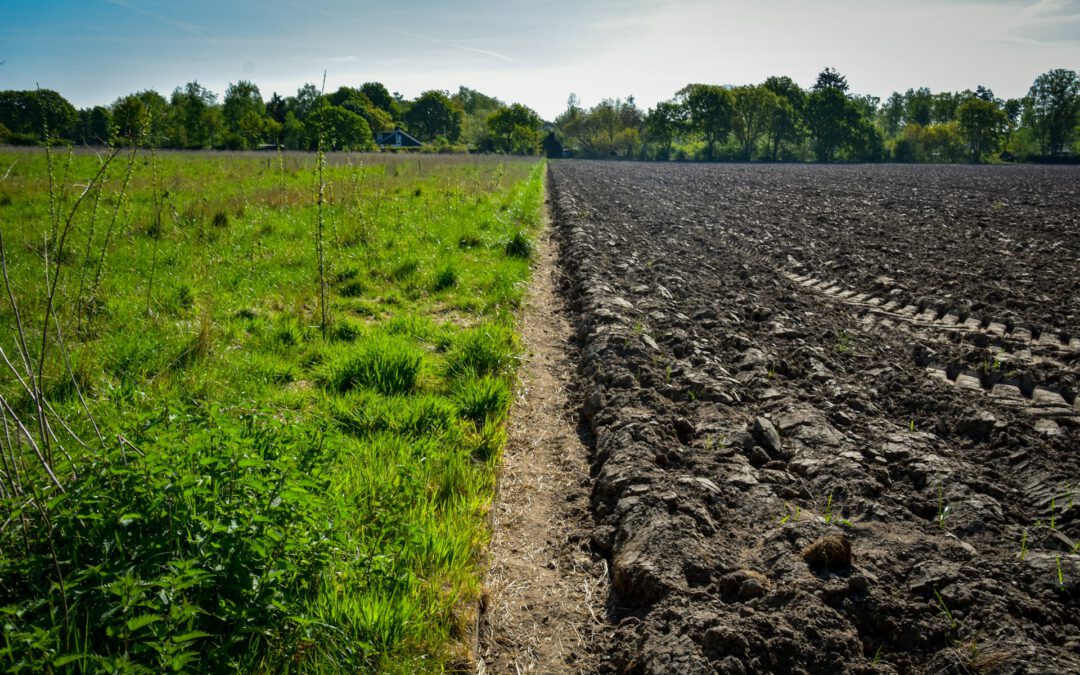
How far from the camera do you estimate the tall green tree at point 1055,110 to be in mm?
90562

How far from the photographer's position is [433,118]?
399 ft

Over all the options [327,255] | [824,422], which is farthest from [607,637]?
[327,255]

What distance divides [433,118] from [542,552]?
12844 centimetres

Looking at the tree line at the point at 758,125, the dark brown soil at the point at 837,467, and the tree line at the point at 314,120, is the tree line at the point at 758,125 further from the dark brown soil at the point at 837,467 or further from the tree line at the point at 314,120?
the dark brown soil at the point at 837,467

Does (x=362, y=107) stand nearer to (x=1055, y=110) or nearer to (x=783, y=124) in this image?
(x=783, y=124)

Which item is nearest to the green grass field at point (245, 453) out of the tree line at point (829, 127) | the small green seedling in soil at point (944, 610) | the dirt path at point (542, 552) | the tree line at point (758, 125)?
the dirt path at point (542, 552)

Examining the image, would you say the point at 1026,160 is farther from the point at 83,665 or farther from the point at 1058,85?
the point at 83,665

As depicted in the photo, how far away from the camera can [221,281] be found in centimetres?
793

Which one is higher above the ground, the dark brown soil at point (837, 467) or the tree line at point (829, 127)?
the tree line at point (829, 127)

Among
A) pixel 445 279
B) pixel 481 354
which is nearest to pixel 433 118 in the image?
pixel 445 279

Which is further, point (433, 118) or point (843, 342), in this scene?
point (433, 118)

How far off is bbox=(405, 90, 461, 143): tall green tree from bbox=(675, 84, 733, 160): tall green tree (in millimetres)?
46640

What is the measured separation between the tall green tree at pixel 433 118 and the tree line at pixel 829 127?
28404 mm

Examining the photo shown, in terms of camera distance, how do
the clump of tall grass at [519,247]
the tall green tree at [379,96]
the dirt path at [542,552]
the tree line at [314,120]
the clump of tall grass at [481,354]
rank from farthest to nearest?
the tall green tree at [379,96], the tree line at [314,120], the clump of tall grass at [519,247], the clump of tall grass at [481,354], the dirt path at [542,552]
